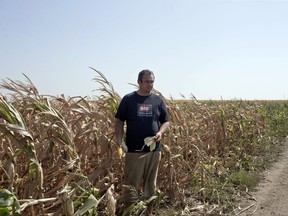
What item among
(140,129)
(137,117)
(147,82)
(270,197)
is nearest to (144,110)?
(137,117)

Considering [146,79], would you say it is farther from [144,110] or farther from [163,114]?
[163,114]

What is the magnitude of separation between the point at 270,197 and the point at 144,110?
2.55m

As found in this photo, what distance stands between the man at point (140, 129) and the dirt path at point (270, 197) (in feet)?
4.85

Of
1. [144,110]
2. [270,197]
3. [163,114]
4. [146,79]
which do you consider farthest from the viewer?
[270,197]

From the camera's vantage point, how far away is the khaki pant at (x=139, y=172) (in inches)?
152

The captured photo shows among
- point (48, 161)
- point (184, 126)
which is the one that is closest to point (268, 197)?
point (184, 126)

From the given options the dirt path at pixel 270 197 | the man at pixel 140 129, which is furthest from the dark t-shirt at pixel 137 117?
the dirt path at pixel 270 197

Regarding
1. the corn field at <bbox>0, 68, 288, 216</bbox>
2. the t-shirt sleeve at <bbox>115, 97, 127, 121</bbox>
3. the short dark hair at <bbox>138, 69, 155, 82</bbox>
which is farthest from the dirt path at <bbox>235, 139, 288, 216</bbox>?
the short dark hair at <bbox>138, 69, 155, 82</bbox>

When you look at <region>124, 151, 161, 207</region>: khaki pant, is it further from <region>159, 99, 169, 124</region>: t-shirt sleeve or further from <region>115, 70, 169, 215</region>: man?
<region>159, 99, 169, 124</region>: t-shirt sleeve

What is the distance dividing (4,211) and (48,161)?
49.1 inches

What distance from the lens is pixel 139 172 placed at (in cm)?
388

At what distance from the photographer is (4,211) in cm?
217

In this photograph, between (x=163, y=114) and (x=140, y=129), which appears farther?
(x=163, y=114)

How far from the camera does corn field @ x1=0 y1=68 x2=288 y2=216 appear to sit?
8.06ft
